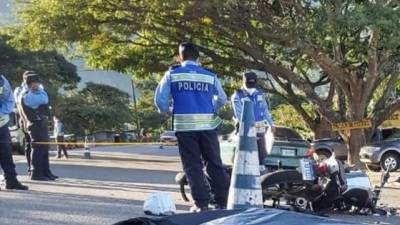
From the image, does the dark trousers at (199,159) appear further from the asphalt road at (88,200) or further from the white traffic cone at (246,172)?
the white traffic cone at (246,172)

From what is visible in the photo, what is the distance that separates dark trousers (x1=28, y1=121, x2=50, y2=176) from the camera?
1173cm

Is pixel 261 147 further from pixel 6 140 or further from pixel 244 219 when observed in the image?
pixel 244 219

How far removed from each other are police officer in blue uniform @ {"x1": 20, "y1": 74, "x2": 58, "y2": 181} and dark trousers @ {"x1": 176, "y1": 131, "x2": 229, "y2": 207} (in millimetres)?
4790

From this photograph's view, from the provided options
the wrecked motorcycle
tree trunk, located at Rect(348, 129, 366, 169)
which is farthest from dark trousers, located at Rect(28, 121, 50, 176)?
tree trunk, located at Rect(348, 129, 366, 169)

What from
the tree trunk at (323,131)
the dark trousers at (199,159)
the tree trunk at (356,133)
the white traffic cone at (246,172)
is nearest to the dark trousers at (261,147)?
the dark trousers at (199,159)

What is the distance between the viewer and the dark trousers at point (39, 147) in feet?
38.5

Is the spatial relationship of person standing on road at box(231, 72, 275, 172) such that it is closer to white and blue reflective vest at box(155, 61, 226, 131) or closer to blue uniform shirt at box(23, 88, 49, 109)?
white and blue reflective vest at box(155, 61, 226, 131)

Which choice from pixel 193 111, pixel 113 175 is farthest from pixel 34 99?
pixel 193 111

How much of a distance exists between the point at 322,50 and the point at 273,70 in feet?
14.7

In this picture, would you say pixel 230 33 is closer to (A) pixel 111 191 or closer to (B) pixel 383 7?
(B) pixel 383 7

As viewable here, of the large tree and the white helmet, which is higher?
the large tree

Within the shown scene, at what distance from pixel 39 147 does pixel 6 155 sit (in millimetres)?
1432

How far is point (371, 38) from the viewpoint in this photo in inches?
674

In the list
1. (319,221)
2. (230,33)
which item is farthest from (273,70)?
(319,221)
